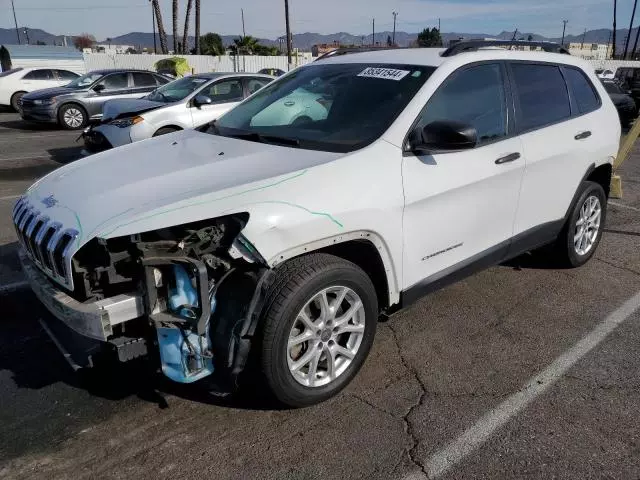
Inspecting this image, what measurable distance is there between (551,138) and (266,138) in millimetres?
2186

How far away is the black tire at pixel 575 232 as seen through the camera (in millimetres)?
4702

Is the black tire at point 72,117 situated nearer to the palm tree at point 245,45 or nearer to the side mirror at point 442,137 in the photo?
the side mirror at point 442,137

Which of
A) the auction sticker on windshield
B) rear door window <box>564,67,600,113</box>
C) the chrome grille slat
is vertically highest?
the auction sticker on windshield

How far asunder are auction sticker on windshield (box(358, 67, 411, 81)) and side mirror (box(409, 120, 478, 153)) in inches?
19.9

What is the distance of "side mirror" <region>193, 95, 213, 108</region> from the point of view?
9.47 m

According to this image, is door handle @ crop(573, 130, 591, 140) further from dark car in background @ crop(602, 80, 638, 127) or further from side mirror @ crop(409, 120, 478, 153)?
dark car in background @ crop(602, 80, 638, 127)

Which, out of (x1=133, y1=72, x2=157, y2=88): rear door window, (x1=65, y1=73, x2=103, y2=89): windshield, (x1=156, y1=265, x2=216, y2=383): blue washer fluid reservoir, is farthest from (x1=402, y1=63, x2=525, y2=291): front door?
(x1=65, y1=73, x2=103, y2=89): windshield

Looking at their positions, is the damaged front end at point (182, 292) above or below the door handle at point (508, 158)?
below

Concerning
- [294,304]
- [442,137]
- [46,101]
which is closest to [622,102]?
[442,137]

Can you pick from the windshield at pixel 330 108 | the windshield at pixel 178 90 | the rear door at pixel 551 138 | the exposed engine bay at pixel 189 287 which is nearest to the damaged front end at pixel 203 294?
the exposed engine bay at pixel 189 287

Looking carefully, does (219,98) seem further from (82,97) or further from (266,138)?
(266,138)

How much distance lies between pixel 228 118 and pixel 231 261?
6.31 ft

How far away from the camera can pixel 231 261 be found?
266cm

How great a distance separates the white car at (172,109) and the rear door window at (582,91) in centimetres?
539
